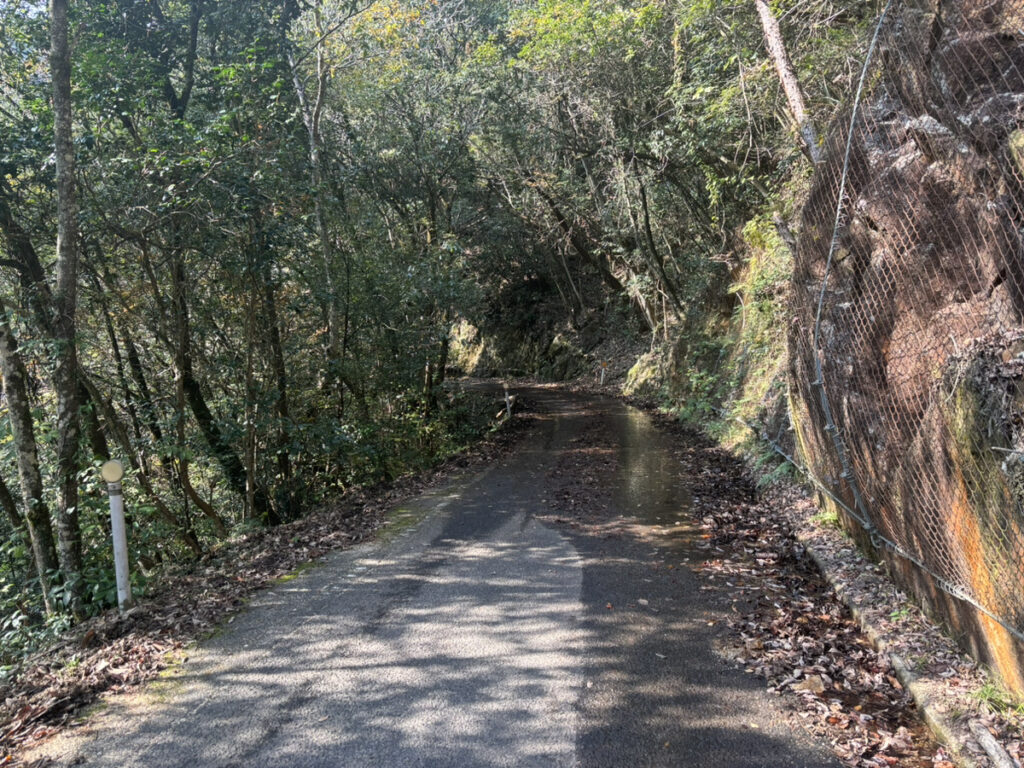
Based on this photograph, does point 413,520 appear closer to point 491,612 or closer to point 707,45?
point 491,612

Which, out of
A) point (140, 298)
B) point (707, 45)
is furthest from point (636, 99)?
point (140, 298)

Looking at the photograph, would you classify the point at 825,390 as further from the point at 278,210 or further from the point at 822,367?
the point at 278,210

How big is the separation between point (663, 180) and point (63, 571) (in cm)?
1813

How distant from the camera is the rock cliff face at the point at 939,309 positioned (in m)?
3.47

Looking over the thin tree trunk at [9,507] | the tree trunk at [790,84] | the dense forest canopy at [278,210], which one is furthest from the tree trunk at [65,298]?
the tree trunk at [790,84]

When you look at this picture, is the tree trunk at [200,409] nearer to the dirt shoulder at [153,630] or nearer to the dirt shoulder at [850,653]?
the dirt shoulder at [153,630]

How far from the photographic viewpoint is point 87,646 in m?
5.03

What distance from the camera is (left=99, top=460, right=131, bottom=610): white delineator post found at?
5.30 meters

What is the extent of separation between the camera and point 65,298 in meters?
6.23

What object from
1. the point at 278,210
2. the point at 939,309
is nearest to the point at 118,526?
the point at 278,210

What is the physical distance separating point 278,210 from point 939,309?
869 centimetres

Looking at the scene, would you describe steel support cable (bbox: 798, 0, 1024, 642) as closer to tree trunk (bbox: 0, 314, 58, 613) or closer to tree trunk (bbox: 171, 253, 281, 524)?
tree trunk (bbox: 0, 314, 58, 613)

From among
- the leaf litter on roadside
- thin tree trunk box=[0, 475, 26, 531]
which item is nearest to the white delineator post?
thin tree trunk box=[0, 475, 26, 531]

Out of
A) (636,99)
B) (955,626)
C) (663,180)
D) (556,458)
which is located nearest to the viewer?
(955,626)
